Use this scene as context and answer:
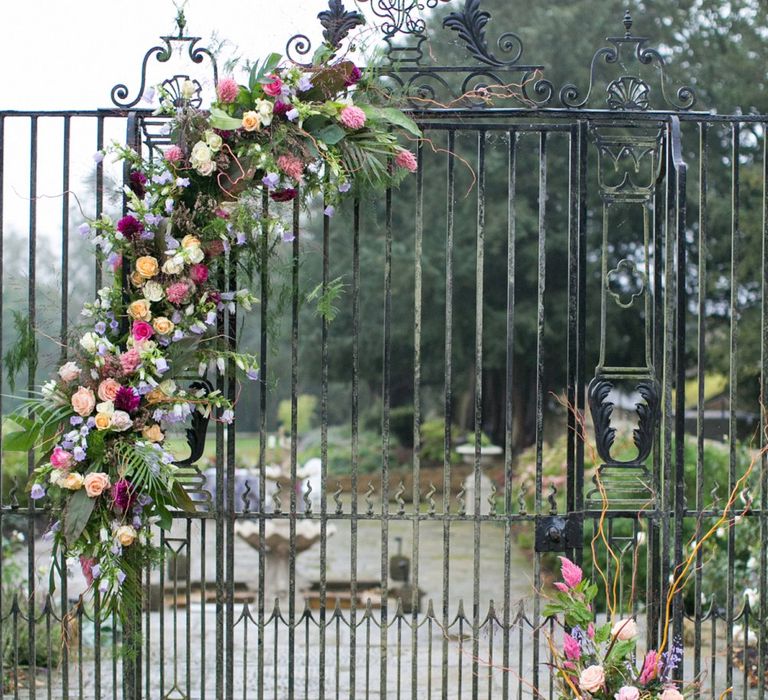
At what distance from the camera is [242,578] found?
1291 cm

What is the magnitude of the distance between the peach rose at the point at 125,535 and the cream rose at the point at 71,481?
0.88 ft

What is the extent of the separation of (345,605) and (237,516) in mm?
6710

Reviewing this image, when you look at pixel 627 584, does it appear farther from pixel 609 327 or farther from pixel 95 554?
pixel 609 327

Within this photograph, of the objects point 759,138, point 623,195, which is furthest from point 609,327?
point 623,195

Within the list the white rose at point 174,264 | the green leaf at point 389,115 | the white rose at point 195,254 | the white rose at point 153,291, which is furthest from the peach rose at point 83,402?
the green leaf at point 389,115

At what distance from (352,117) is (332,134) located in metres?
0.13

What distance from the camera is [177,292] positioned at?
188 inches

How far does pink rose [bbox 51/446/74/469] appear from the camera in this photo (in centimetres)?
466

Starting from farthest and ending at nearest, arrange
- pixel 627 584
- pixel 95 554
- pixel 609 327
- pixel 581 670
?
pixel 609 327 → pixel 627 584 → pixel 95 554 → pixel 581 670

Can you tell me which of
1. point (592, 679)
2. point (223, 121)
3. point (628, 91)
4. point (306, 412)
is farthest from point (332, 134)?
point (306, 412)

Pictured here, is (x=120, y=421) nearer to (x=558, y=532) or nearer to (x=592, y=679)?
(x=558, y=532)

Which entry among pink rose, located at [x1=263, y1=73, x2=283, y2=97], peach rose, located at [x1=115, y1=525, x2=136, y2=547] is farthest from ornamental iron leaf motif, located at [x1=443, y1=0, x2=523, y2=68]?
peach rose, located at [x1=115, y1=525, x2=136, y2=547]

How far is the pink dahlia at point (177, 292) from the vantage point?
15.7 ft

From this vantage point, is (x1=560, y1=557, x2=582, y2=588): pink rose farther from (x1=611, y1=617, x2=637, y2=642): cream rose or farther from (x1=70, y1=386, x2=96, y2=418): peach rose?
(x1=70, y1=386, x2=96, y2=418): peach rose
